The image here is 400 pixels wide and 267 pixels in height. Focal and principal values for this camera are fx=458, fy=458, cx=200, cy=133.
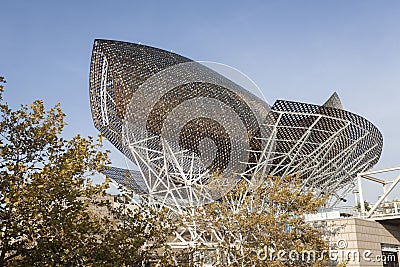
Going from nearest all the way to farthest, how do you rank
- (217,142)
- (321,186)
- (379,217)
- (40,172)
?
(40,172) < (379,217) < (217,142) < (321,186)

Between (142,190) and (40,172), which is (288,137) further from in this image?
(40,172)

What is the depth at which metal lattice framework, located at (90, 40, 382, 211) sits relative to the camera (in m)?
24.1

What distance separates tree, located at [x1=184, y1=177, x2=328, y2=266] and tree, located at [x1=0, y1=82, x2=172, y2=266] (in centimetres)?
689

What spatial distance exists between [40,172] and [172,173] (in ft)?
58.3

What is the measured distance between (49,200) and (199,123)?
53.5 ft

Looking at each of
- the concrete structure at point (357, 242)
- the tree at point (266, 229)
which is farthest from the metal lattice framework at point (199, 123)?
the concrete structure at point (357, 242)

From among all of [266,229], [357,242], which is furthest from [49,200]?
[357,242]

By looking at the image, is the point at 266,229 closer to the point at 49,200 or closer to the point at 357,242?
the point at 357,242

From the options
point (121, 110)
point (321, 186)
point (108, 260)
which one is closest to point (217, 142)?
point (121, 110)

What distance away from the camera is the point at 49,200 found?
28.7 feet

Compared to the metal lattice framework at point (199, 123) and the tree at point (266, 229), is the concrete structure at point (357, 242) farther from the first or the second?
the metal lattice framework at point (199, 123)

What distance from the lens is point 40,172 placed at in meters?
9.10

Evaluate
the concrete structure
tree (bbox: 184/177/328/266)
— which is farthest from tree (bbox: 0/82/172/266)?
the concrete structure

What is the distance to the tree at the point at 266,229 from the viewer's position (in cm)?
1683
